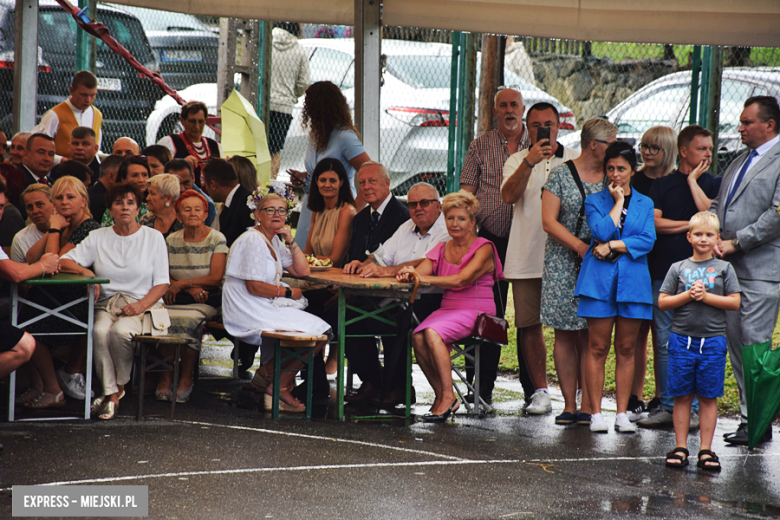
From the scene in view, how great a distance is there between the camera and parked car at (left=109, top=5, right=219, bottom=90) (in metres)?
11.7

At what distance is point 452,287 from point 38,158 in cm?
345

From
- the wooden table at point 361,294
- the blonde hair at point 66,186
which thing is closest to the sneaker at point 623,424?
the wooden table at point 361,294

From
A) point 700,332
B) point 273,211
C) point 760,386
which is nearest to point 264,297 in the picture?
point 273,211

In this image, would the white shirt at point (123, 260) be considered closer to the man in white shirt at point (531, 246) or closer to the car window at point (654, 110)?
the man in white shirt at point (531, 246)

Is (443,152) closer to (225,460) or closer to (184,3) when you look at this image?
(184,3)

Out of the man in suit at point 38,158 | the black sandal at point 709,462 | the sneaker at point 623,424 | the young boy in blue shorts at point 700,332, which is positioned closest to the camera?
the black sandal at point 709,462

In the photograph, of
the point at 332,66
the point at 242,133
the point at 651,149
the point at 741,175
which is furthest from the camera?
the point at 332,66

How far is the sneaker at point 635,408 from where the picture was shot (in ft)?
19.5

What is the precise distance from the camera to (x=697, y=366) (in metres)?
4.86

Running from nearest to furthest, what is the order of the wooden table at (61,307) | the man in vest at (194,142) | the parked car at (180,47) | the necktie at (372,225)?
the wooden table at (61,307) < the necktie at (372,225) < the man in vest at (194,142) < the parked car at (180,47)

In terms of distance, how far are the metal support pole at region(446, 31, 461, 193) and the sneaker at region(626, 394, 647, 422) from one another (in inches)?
134

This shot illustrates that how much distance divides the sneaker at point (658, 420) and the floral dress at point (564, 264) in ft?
2.36

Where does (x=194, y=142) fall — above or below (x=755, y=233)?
above

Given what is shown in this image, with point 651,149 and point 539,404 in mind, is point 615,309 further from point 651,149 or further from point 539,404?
point 651,149
